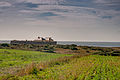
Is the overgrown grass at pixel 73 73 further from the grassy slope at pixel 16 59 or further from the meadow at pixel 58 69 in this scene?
the grassy slope at pixel 16 59

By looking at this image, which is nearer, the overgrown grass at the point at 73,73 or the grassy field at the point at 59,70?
Result: the overgrown grass at the point at 73,73

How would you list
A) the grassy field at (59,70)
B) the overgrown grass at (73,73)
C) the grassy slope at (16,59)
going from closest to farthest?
1. the overgrown grass at (73,73)
2. the grassy field at (59,70)
3. the grassy slope at (16,59)

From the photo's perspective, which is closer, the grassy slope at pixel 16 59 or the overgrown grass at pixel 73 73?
the overgrown grass at pixel 73 73

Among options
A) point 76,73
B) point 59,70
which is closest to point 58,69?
point 59,70

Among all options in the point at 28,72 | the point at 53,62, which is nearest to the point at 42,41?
the point at 53,62

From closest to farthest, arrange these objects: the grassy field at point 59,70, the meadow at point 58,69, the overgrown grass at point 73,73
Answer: the overgrown grass at point 73,73 < the grassy field at point 59,70 < the meadow at point 58,69

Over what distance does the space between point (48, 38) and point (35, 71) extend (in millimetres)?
118130

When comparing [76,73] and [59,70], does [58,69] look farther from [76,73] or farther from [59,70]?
[76,73]

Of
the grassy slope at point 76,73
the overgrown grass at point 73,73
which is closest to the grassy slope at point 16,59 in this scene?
the overgrown grass at point 73,73

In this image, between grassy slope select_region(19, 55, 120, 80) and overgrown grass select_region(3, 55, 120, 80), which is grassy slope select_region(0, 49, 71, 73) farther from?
grassy slope select_region(19, 55, 120, 80)

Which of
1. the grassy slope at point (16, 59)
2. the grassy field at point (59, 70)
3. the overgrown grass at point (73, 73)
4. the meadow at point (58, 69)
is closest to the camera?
the overgrown grass at point (73, 73)

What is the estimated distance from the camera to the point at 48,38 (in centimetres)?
13900

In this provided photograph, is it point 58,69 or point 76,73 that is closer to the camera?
point 76,73

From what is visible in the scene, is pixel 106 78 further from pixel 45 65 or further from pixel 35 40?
pixel 35 40
